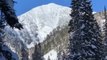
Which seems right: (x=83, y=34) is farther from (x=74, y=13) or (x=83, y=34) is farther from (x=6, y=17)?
(x=6, y=17)

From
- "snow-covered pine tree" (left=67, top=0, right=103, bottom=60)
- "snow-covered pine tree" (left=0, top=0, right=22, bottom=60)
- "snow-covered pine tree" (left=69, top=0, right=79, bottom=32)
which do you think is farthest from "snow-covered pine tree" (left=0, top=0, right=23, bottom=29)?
"snow-covered pine tree" (left=69, top=0, right=79, bottom=32)

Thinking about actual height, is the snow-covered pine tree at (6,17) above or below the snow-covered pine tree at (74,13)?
below

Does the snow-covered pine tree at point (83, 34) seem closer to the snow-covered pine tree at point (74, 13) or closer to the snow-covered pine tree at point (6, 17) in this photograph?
the snow-covered pine tree at point (74, 13)

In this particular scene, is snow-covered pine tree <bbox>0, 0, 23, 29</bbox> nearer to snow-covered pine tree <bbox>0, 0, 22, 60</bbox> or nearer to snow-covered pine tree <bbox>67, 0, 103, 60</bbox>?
snow-covered pine tree <bbox>0, 0, 22, 60</bbox>

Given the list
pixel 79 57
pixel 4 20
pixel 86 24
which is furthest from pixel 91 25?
pixel 4 20

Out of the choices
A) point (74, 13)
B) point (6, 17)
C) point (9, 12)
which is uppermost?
point (74, 13)

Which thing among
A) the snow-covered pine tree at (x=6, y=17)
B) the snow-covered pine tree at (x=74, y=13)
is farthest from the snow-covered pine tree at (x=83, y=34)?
the snow-covered pine tree at (x=6, y=17)

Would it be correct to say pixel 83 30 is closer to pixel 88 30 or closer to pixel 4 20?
pixel 88 30

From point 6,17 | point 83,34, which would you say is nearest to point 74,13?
point 83,34
